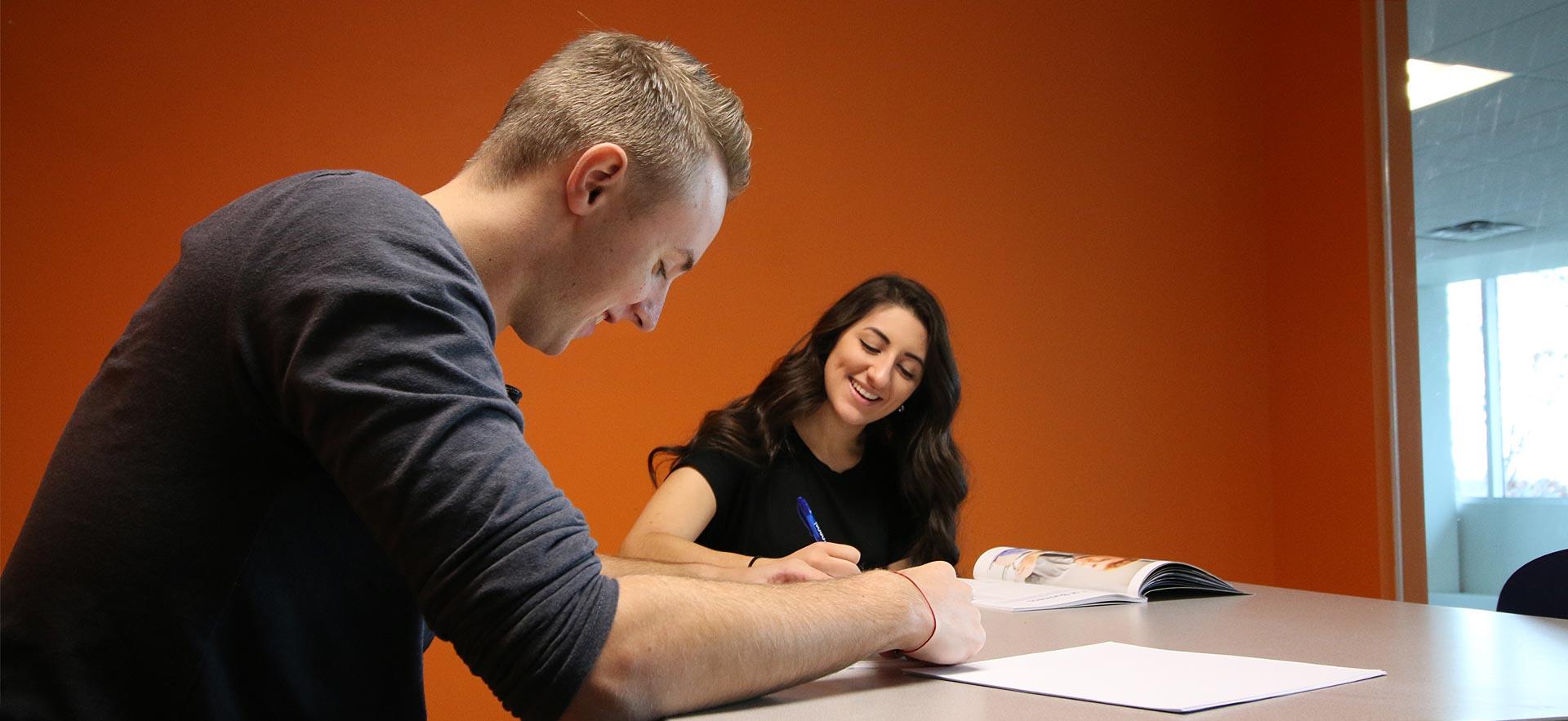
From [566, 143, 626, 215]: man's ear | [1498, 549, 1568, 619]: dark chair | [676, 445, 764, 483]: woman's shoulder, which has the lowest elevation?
[1498, 549, 1568, 619]: dark chair

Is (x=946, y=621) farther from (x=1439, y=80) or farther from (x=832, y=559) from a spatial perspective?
(x=1439, y=80)

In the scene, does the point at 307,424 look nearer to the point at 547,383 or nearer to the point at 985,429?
the point at 547,383

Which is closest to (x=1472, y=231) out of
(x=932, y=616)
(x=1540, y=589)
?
(x=1540, y=589)

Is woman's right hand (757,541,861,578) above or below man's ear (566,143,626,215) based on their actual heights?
below

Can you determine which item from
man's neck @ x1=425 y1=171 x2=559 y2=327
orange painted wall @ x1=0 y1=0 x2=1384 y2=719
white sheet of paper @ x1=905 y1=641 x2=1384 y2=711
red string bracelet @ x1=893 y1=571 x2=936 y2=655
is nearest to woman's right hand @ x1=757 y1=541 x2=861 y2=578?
white sheet of paper @ x1=905 y1=641 x2=1384 y2=711

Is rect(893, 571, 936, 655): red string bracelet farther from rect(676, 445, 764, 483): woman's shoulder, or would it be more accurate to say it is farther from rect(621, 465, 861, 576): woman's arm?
rect(676, 445, 764, 483): woman's shoulder

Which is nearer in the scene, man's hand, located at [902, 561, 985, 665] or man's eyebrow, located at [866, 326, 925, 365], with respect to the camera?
man's hand, located at [902, 561, 985, 665]

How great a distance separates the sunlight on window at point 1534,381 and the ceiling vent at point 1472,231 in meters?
0.13

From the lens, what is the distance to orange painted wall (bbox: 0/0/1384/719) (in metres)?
2.63

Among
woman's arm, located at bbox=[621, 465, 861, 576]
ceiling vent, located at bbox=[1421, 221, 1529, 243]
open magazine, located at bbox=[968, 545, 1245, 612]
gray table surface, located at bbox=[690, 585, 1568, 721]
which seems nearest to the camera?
gray table surface, located at bbox=[690, 585, 1568, 721]

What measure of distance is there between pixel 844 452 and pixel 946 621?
1.64 m

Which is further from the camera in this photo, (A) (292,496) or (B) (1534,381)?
(B) (1534,381)

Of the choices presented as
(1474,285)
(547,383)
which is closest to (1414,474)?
(1474,285)

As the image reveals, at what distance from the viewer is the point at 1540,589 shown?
181cm
